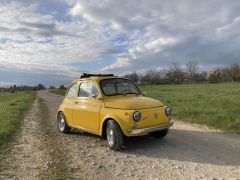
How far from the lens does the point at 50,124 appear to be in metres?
13.3

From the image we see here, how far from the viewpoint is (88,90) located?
9.67 meters

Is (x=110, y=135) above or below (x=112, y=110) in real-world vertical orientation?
below

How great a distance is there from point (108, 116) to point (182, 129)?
379cm

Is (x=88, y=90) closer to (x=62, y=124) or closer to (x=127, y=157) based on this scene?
(x=62, y=124)

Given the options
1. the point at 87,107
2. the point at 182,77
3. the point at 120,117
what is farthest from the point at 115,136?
the point at 182,77

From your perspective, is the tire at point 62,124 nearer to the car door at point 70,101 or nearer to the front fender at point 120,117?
the car door at point 70,101

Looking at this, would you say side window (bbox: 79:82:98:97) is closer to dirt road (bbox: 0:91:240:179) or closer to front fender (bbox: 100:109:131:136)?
front fender (bbox: 100:109:131:136)

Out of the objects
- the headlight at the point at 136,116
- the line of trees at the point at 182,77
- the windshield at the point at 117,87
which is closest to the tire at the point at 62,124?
the windshield at the point at 117,87

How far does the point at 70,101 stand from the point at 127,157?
3768 millimetres

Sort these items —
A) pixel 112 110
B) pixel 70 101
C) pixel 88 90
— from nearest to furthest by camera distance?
pixel 112 110 < pixel 88 90 < pixel 70 101

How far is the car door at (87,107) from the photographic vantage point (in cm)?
893

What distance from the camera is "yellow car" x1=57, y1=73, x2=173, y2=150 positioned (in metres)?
7.89

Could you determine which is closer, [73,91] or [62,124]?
[73,91]

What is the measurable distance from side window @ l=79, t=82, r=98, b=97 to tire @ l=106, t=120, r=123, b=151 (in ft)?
4.29
